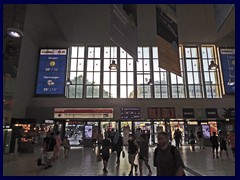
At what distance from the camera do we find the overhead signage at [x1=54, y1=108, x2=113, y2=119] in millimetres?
19688

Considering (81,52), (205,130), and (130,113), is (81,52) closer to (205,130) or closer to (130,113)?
(130,113)

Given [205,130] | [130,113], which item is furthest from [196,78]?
[130,113]

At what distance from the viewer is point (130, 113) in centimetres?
A: 1998

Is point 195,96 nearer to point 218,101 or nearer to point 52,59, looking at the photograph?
point 218,101

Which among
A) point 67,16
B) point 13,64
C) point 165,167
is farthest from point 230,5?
point 67,16

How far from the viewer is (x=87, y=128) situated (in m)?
19.6

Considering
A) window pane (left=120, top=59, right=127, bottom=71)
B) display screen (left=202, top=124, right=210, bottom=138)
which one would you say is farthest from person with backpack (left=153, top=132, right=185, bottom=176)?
window pane (left=120, top=59, right=127, bottom=71)

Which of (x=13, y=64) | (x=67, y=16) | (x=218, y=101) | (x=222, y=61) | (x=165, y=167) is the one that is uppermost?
(x=67, y=16)

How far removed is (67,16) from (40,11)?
210 centimetres

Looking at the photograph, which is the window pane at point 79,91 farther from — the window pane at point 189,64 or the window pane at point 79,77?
the window pane at point 189,64

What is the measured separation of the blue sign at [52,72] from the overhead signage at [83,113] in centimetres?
191

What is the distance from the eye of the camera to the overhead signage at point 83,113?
1969 centimetres

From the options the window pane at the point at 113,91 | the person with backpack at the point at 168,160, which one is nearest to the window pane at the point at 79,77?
the window pane at the point at 113,91

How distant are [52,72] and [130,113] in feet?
28.6
